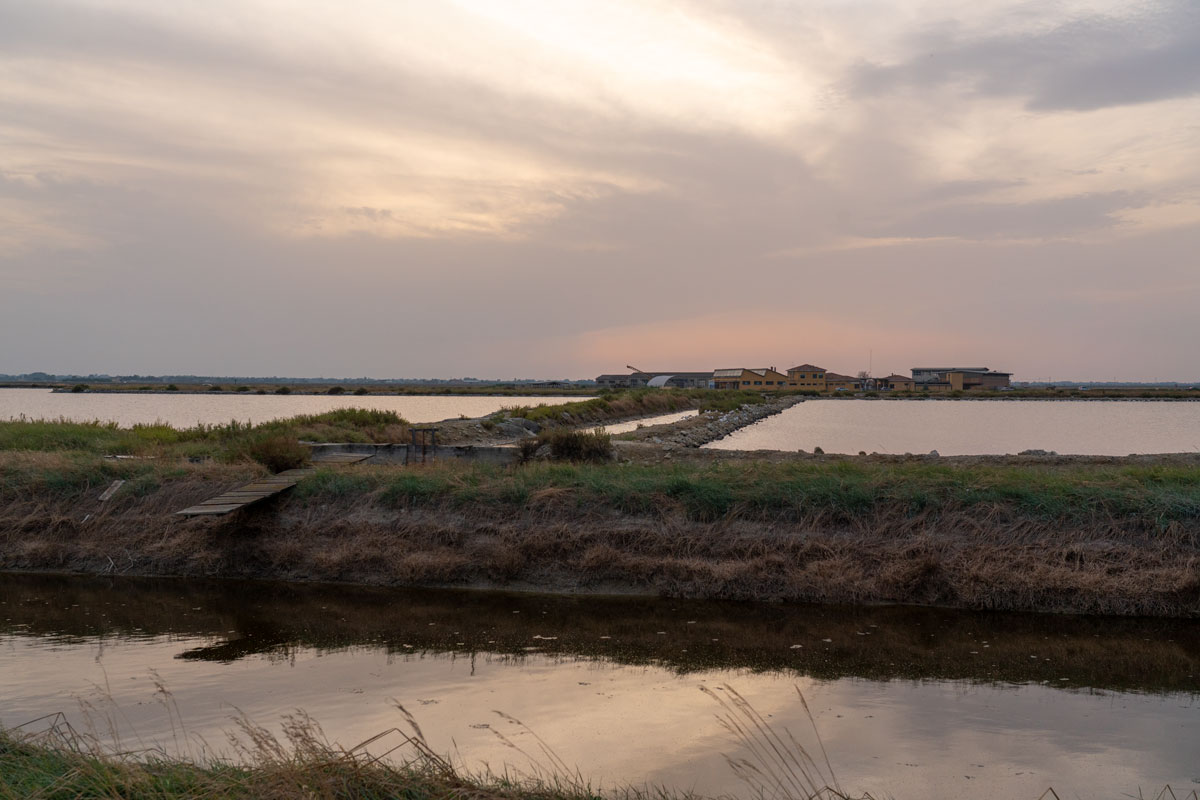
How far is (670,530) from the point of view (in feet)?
44.4

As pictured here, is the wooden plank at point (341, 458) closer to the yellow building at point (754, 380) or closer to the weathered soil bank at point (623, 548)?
the weathered soil bank at point (623, 548)

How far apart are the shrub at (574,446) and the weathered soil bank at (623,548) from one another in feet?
15.3

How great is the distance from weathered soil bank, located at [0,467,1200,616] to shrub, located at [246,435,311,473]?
1244 millimetres

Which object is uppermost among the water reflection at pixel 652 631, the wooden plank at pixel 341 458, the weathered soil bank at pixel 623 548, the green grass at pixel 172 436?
the green grass at pixel 172 436

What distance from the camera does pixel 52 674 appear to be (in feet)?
29.2

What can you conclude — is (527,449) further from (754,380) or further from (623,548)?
(754,380)

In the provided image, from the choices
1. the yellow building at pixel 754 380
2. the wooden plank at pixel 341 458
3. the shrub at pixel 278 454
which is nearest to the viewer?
the shrub at pixel 278 454

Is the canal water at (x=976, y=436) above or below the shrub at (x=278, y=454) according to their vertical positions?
below

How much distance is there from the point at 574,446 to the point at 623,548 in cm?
686

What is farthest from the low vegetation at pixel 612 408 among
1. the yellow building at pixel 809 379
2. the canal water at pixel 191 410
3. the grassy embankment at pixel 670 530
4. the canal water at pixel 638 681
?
the yellow building at pixel 809 379

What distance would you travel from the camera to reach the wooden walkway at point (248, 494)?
45.3ft

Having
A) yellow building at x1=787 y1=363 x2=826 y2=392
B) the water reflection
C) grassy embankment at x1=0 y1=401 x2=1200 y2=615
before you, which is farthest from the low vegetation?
yellow building at x1=787 y1=363 x2=826 y2=392

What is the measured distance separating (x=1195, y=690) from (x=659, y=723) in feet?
17.9

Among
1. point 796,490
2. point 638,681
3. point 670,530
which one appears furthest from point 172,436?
point 638,681
